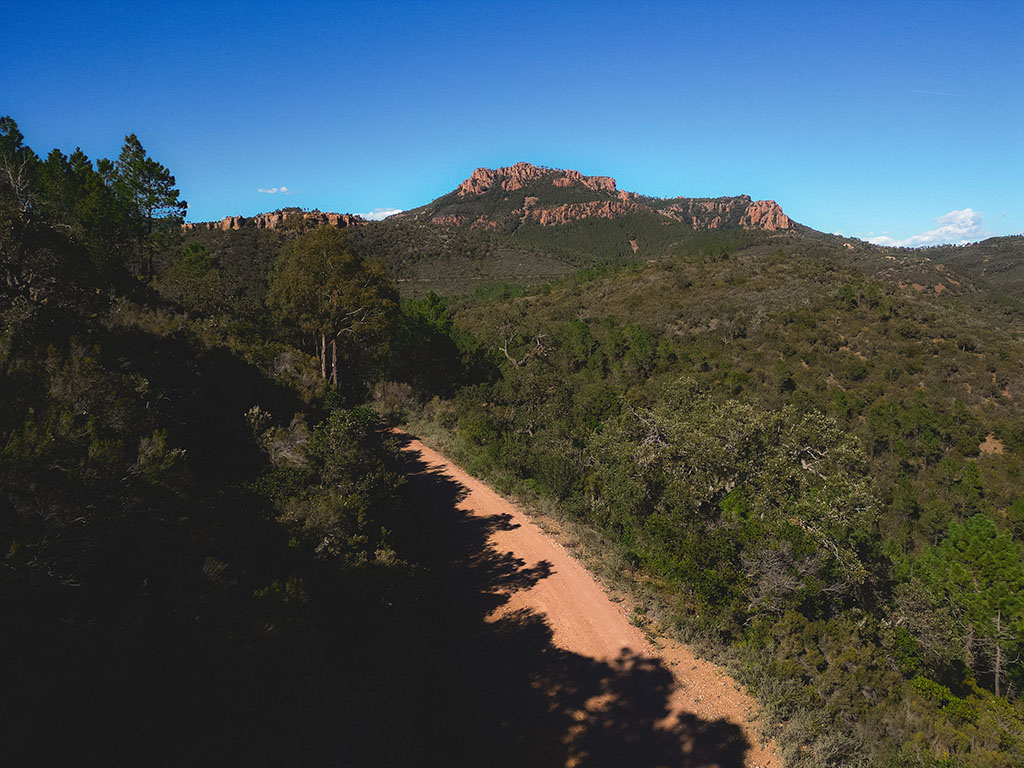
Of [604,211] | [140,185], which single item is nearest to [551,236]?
[604,211]

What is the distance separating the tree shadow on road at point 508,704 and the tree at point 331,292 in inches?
538

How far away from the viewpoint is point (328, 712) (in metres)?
5.63

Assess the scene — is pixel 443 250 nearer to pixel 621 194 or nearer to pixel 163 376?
pixel 163 376

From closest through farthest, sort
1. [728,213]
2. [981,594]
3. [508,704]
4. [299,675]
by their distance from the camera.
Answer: [299,675]
[508,704]
[981,594]
[728,213]

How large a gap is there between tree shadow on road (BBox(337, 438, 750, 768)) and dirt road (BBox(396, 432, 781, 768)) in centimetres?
2

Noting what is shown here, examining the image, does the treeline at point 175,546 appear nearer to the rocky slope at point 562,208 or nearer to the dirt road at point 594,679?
the dirt road at point 594,679

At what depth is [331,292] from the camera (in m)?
20.3

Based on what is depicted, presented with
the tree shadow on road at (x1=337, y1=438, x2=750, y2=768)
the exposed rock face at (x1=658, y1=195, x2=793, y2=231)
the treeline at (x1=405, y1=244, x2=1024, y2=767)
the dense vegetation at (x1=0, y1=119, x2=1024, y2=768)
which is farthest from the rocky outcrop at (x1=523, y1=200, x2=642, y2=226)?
the tree shadow on road at (x1=337, y1=438, x2=750, y2=768)

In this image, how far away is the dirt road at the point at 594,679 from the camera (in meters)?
6.27

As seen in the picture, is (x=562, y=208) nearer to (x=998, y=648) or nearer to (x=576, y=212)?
(x=576, y=212)

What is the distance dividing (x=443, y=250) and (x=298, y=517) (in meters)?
79.1

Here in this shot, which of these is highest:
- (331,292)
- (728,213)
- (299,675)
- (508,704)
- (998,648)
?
(728,213)

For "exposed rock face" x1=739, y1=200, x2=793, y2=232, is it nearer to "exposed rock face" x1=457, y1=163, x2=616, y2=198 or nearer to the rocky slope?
the rocky slope

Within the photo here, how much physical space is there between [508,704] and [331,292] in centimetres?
1787
